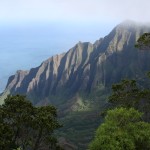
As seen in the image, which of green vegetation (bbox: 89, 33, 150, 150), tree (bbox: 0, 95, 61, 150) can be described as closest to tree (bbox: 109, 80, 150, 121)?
tree (bbox: 0, 95, 61, 150)

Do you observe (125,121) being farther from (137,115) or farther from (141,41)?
(141,41)

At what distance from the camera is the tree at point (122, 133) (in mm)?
53062

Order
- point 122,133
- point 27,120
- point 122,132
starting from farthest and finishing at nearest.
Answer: point 27,120 → point 122,132 → point 122,133

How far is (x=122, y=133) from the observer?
53656 millimetres

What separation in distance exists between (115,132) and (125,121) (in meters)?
3.21

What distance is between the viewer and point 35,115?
7250cm

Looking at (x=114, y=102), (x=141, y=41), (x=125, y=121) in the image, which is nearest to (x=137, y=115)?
(x=125, y=121)

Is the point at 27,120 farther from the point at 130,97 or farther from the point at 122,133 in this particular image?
the point at 122,133

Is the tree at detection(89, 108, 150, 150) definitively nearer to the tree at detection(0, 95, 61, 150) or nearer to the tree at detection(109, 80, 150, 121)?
the tree at detection(0, 95, 61, 150)

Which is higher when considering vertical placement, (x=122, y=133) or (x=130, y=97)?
(x=122, y=133)

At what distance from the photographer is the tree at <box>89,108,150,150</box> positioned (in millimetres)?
53062

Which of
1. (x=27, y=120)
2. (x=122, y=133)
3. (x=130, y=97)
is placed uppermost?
(x=122, y=133)

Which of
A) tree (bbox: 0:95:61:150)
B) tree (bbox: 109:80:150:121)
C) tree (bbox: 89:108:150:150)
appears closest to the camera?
tree (bbox: 89:108:150:150)

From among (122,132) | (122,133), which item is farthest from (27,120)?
(122,133)
